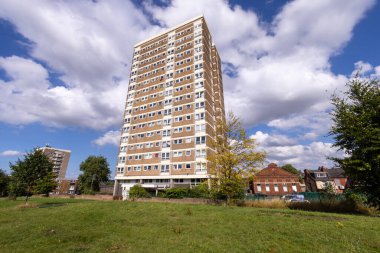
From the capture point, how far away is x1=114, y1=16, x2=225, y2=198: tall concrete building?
4384cm

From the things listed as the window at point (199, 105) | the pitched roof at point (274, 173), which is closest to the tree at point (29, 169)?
the window at point (199, 105)

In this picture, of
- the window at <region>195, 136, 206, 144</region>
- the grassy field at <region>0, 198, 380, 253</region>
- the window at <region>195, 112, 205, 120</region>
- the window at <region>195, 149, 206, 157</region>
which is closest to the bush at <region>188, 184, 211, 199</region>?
the window at <region>195, 149, 206, 157</region>

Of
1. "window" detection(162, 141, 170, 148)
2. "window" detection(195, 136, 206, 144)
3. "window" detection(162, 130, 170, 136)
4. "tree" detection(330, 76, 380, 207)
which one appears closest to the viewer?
"tree" detection(330, 76, 380, 207)

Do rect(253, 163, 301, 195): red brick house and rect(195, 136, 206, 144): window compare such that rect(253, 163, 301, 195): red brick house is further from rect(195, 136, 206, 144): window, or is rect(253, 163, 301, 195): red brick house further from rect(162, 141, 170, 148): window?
rect(162, 141, 170, 148): window

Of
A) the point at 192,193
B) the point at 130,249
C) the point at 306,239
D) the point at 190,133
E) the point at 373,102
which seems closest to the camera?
the point at 130,249

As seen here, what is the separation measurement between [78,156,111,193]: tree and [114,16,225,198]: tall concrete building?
2683 centimetres

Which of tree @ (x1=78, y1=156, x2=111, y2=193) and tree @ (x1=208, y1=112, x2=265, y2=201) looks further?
tree @ (x1=78, y1=156, x2=111, y2=193)

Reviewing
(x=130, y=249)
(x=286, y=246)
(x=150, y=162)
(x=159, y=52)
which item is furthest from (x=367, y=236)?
(x=159, y=52)

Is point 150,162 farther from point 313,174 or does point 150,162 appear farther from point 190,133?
point 313,174

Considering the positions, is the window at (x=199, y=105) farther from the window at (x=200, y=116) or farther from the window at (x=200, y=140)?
the window at (x=200, y=140)

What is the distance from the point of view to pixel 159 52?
60812mm

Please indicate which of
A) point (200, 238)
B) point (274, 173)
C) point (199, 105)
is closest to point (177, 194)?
point (199, 105)

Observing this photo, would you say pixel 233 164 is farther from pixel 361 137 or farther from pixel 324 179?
pixel 324 179

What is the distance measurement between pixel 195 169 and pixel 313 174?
50.0 metres
